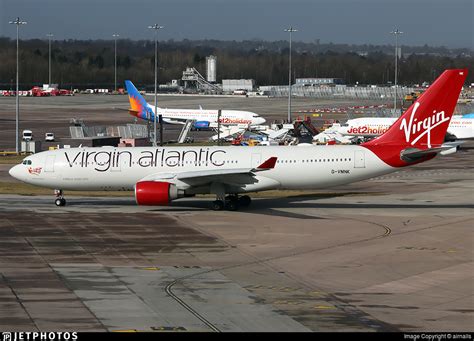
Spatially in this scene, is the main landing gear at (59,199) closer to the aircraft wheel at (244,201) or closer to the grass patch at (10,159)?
the aircraft wheel at (244,201)

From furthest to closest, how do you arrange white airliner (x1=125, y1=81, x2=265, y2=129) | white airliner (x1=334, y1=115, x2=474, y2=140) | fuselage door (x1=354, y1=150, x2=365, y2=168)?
1. white airliner (x1=125, y1=81, x2=265, y2=129)
2. white airliner (x1=334, y1=115, x2=474, y2=140)
3. fuselage door (x1=354, y1=150, x2=365, y2=168)

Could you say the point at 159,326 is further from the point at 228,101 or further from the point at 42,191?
the point at 228,101

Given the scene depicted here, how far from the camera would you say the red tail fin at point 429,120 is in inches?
1940

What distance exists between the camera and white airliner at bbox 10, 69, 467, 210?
48844 mm

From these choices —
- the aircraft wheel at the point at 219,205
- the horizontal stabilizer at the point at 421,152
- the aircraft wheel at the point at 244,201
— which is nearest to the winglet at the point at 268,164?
the aircraft wheel at the point at 219,205

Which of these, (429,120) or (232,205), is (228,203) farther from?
(429,120)

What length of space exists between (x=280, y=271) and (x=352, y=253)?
15.3 feet

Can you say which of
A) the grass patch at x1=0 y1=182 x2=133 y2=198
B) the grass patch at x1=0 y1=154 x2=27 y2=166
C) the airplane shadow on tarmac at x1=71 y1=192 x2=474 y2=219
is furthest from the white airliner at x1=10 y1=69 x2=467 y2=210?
the grass patch at x1=0 y1=154 x2=27 y2=166

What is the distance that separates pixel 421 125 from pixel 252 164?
9.37 metres

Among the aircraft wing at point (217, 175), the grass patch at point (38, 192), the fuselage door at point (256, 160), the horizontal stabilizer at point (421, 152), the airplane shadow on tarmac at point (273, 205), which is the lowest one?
the grass patch at point (38, 192)

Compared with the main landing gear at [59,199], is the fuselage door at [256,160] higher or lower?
higher

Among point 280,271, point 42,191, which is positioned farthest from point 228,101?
point 280,271

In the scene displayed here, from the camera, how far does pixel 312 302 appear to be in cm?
2939

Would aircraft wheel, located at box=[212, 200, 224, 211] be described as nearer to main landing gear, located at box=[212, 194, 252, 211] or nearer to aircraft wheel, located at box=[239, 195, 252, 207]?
main landing gear, located at box=[212, 194, 252, 211]
